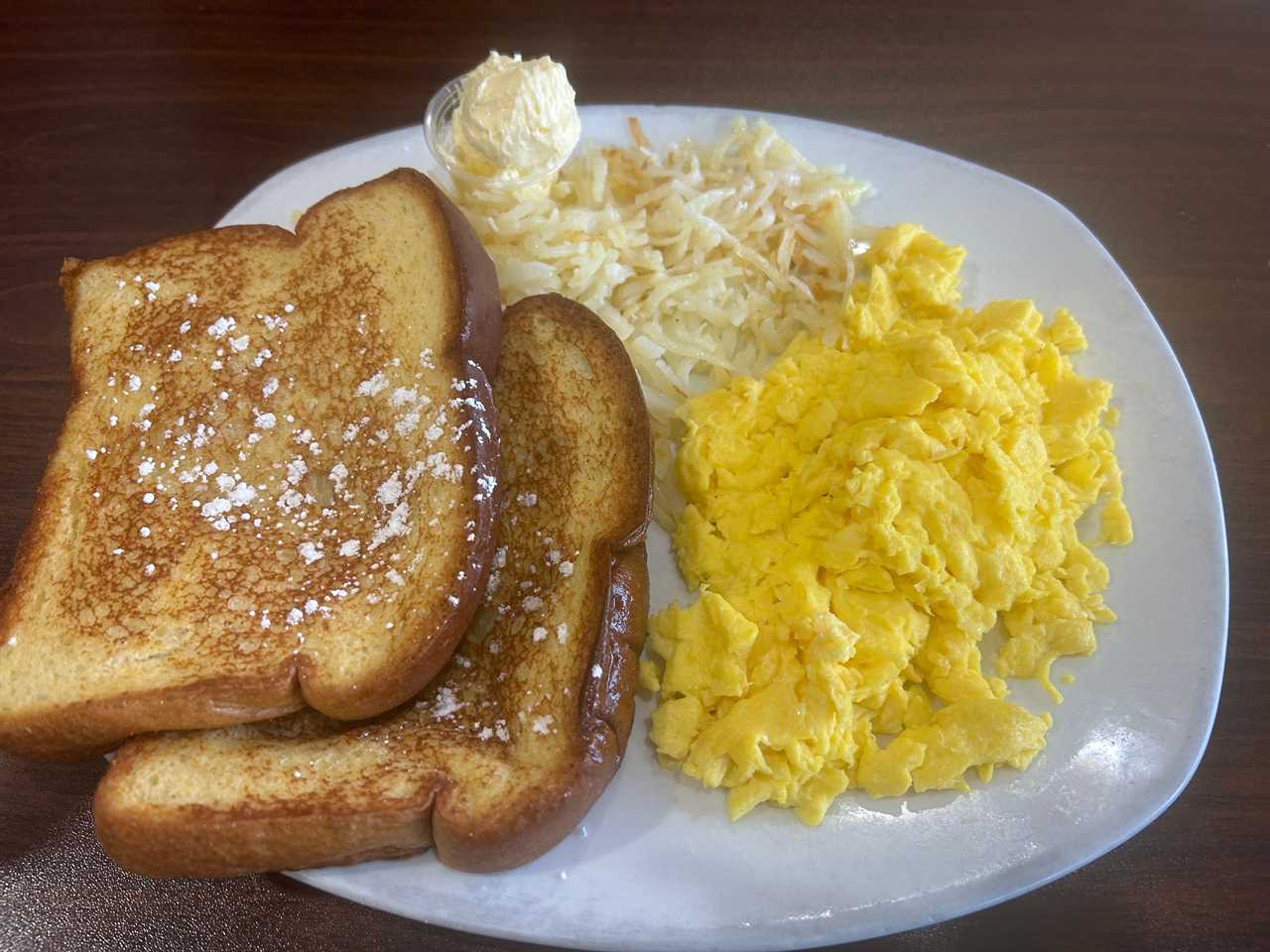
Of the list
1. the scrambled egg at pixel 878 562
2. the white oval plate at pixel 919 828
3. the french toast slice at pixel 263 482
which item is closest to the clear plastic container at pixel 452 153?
the french toast slice at pixel 263 482

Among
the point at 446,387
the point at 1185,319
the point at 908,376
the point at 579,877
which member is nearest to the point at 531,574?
the point at 446,387

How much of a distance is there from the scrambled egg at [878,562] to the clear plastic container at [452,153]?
735 millimetres

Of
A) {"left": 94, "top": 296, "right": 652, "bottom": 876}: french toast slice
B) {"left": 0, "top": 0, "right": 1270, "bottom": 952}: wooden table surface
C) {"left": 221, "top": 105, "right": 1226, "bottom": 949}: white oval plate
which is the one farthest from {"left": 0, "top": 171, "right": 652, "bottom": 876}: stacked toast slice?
{"left": 0, "top": 0, "right": 1270, "bottom": 952}: wooden table surface

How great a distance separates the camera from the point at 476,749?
1842 mm

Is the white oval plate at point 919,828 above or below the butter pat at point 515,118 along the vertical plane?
below

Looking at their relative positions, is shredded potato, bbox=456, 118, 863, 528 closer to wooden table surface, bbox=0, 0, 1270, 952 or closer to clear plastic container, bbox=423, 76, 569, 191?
clear plastic container, bbox=423, 76, 569, 191

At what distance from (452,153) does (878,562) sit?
5.10 feet

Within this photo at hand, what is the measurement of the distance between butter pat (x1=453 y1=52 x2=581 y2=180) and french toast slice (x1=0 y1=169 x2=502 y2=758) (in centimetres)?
20

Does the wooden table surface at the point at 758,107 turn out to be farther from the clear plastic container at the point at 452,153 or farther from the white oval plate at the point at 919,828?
the clear plastic container at the point at 452,153

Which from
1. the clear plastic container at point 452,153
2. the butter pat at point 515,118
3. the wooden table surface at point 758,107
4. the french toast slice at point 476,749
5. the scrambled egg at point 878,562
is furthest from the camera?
the wooden table surface at point 758,107

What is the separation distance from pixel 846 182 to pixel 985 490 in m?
1.16

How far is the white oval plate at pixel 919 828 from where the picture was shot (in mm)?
1808

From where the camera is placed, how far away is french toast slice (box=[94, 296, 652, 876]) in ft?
5.74

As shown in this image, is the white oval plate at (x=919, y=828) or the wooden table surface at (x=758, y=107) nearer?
the white oval plate at (x=919, y=828)
